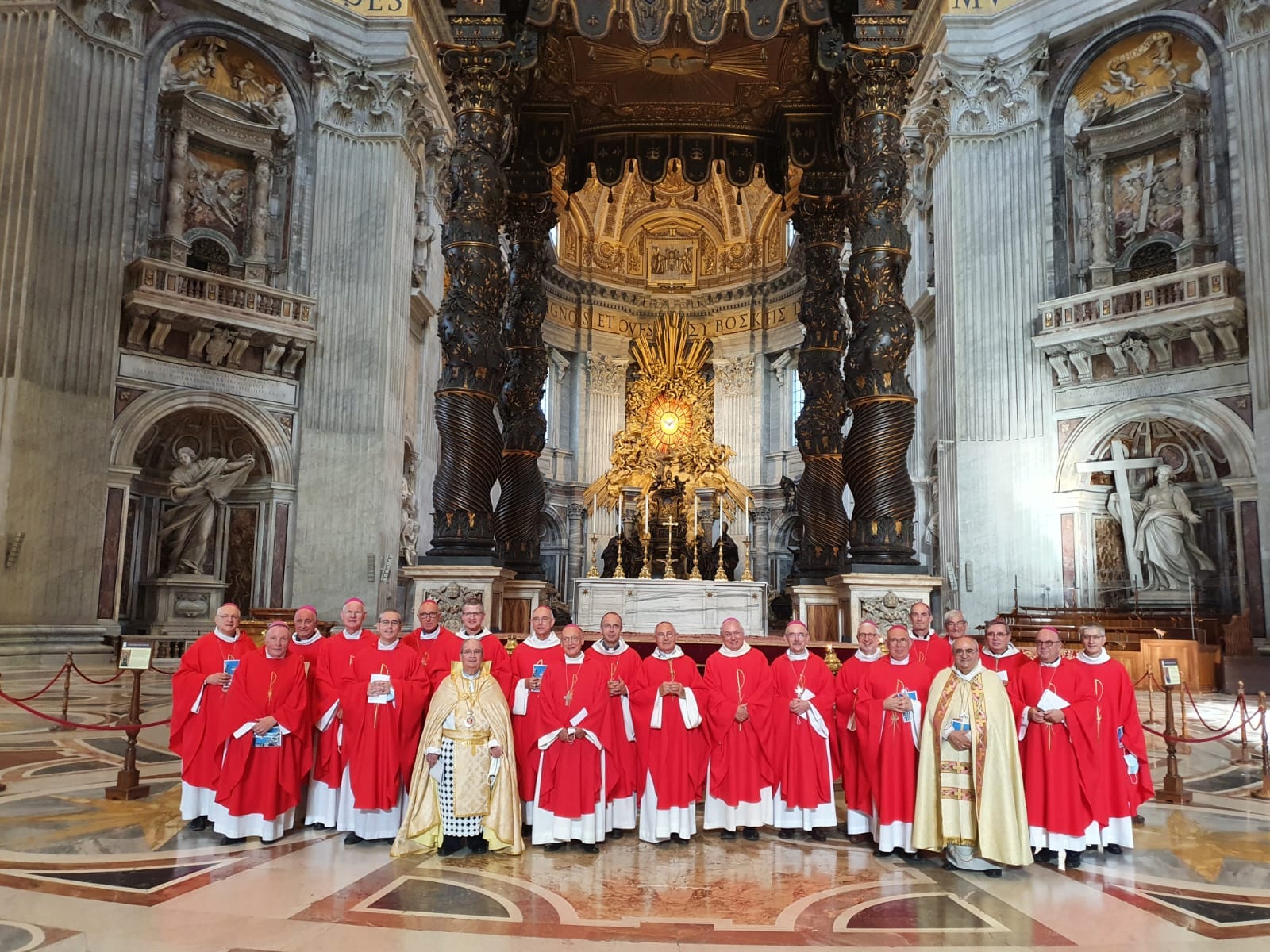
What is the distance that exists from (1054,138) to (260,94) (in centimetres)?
1367

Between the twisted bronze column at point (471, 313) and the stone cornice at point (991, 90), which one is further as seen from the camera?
the stone cornice at point (991, 90)

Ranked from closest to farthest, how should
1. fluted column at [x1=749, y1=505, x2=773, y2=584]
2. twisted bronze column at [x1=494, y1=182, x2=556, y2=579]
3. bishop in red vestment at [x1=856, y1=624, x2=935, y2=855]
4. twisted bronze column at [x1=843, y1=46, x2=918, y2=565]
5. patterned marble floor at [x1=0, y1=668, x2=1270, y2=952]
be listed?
patterned marble floor at [x1=0, y1=668, x2=1270, y2=952], bishop in red vestment at [x1=856, y1=624, x2=935, y2=855], twisted bronze column at [x1=843, y1=46, x2=918, y2=565], twisted bronze column at [x1=494, y1=182, x2=556, y2=579], fluted column at [x1=749, y1=505, x2=773, y2=584]

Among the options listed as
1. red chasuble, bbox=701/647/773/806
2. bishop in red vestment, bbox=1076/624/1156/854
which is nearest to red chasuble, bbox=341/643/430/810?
red chasuble, bbox=701/647/773/806

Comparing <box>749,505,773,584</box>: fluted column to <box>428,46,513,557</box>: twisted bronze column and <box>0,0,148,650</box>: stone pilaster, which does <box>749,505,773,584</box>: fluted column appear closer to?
<box>0,0,148,650</box>: stone pilaster

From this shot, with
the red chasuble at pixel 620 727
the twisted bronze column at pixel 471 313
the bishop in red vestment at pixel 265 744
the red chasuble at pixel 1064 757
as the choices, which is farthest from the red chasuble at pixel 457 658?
the red chasuble at pixel 1064 757

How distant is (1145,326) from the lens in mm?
14258

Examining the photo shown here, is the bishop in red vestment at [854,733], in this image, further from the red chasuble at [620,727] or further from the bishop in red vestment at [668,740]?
the red chasuble at [620,727]

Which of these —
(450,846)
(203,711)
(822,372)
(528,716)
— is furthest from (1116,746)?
(822,372)

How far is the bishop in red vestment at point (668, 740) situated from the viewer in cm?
521

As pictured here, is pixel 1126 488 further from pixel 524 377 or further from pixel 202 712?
pixel 202 712

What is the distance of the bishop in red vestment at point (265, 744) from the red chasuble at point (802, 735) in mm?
2700

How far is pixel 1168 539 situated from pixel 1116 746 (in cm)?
1098

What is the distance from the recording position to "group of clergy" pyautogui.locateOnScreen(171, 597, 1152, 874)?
484 cm

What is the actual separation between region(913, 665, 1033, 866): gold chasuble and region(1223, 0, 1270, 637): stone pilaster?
33.6ft
